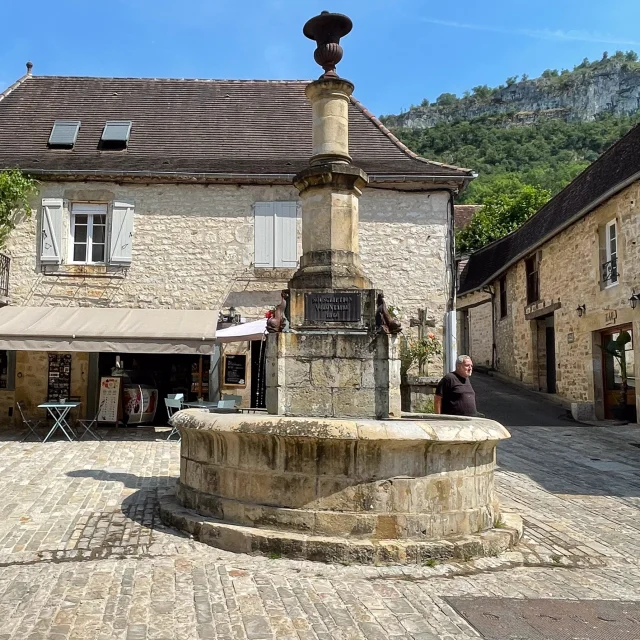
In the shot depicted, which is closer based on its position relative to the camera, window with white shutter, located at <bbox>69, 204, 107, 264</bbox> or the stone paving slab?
the stone paving slab

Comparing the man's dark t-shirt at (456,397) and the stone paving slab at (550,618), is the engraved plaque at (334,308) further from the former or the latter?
the stone paving slab at (550,618)

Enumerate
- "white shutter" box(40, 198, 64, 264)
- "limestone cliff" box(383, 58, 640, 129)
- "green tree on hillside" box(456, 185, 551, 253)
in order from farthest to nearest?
"limestone cliff" box(383, 58, 640, 129) → "green tree on hillside" box(456, 185, 551, 253) → "white shutter" box(40, 198, 64, 264)

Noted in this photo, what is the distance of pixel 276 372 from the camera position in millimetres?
5836

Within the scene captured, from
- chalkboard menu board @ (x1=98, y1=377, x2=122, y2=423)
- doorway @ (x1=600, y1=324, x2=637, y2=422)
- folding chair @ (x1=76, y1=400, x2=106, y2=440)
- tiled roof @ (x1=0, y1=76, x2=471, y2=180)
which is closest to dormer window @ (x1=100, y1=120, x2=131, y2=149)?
tiled roof @ (x1=0, y1=76, x2=471, y2=180)

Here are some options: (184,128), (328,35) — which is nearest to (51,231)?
(184,128)

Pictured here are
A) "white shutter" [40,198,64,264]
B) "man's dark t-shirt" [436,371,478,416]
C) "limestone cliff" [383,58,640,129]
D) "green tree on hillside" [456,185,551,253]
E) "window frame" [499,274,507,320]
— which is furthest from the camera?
"limestone cliff" [383,58,640,129]

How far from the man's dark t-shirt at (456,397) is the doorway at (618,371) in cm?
788

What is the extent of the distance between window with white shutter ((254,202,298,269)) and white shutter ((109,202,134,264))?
104 inches

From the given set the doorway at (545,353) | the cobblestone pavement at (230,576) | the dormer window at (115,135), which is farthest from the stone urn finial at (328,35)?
the doorway at (545,353)

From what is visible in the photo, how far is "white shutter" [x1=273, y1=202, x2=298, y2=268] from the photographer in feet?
44.2

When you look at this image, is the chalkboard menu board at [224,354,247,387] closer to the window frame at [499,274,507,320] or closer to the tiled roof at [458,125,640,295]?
the tiled roof at [458,125,640,295]

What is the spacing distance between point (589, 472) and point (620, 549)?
378 cm

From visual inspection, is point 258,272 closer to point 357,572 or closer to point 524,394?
point 524,394

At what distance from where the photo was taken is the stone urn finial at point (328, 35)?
6461mm
